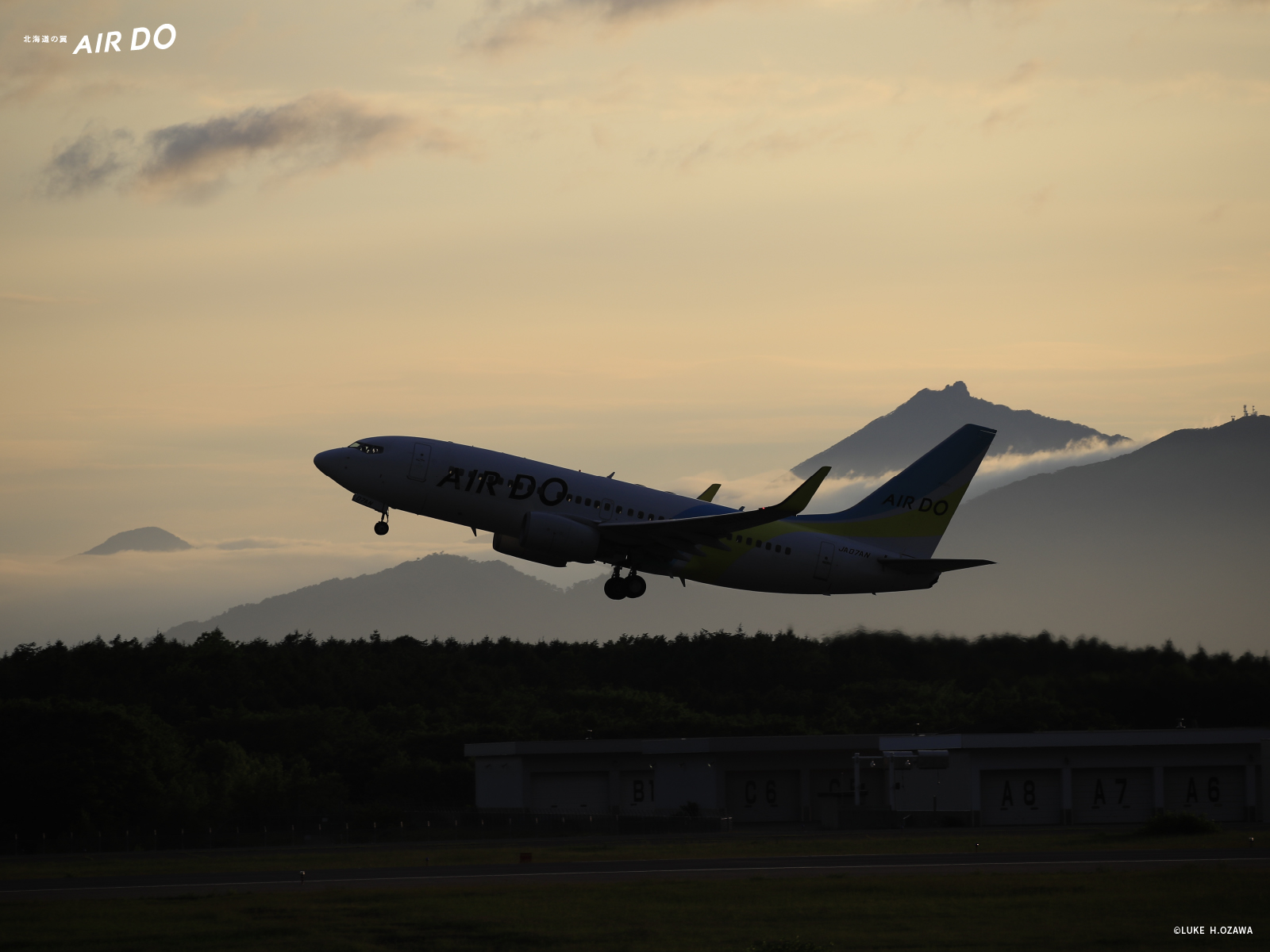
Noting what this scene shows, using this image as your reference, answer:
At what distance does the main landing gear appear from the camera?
52500 mm

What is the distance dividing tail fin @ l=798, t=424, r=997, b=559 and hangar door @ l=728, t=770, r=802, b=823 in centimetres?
4234

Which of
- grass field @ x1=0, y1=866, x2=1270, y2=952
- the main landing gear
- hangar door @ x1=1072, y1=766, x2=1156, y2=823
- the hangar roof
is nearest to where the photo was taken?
grass field @ x1=0, y1=866, x2=1270, y2=952

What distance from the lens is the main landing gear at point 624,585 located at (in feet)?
172

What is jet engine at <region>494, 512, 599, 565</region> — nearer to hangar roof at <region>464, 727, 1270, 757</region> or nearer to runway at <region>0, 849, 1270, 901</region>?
runway at <region>0, 849, 1270, 901</region>

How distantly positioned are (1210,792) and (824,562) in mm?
47632

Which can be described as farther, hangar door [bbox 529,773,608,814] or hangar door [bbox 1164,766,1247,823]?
hangar door [bbox 529,773,608,814]

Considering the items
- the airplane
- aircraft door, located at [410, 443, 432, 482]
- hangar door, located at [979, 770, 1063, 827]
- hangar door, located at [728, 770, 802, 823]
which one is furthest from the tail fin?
hangar door, located at [728, 770, 802, 823]

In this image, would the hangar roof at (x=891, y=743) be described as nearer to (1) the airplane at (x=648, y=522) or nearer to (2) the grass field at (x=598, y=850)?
(2) the grass field at (x=598, y=850)

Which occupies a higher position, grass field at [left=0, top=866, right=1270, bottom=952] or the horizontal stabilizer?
the horizontal stabilizer

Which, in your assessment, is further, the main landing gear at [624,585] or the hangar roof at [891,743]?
the hangar roof at [891,743]

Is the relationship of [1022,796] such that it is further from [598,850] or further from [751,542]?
[751,542]

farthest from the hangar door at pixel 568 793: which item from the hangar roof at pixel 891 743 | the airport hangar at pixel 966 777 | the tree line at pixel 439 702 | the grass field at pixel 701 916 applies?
the grass field at pixel 701 916

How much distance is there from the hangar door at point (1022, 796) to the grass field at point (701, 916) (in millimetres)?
42599

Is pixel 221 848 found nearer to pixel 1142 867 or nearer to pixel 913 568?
pixel 913 568
